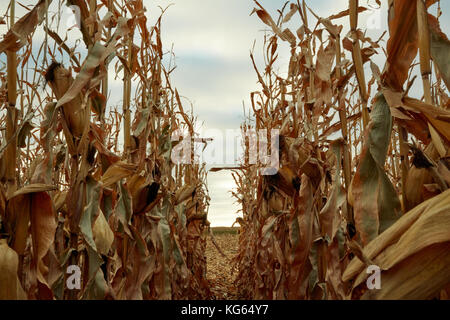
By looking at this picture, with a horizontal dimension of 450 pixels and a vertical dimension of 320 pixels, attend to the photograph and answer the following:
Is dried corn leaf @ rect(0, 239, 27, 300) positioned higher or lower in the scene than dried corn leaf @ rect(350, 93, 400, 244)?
lower

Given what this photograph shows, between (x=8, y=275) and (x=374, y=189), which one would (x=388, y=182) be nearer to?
(x=374, y=189)

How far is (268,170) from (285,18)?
2.88ft

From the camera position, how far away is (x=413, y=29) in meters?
0.94

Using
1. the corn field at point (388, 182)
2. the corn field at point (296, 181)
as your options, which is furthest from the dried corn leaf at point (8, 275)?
the corn field at point (388, 182)

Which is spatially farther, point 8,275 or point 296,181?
point 296,181

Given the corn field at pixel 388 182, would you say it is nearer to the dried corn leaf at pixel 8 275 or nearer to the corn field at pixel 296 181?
the corn field at pixel 296 181

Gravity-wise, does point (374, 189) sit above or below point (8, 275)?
above

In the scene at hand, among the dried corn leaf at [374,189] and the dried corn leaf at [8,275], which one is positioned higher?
the dried corn leaf at [374,189]

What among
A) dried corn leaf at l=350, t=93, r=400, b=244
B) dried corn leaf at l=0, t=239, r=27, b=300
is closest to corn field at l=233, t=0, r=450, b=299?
dried corn leaf at l=350, t=93, r=400, b=244

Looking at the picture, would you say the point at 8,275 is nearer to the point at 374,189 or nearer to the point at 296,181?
the point at 374,189

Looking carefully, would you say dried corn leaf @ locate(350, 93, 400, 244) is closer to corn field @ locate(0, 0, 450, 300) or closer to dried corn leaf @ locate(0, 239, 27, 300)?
corn field @ locate(0, 0, 450, 300)

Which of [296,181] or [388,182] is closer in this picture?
[388,182]

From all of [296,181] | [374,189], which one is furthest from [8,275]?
[296,181]
